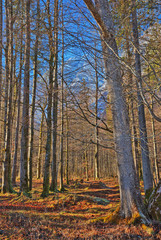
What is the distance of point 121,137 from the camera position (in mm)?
4480

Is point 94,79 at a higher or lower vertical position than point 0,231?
higher

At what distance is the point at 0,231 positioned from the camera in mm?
4016

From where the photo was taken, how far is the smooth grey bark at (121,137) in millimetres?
4309

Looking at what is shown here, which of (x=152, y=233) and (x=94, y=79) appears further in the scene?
(x=94, y=79)

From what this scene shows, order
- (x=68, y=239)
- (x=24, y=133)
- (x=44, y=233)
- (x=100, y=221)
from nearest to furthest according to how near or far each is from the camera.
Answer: (x=68, y=239), (x=44, y=233), (x=100, y=221), (x=24, y=133)

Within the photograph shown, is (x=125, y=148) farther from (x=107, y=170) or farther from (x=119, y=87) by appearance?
(x=107, y=170)

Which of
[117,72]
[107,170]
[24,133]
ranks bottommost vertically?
[107,170]

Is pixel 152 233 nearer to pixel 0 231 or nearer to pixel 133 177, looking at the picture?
pixel 133 177

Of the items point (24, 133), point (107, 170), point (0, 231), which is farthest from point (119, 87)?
point (107, 170)

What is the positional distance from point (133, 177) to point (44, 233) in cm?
250

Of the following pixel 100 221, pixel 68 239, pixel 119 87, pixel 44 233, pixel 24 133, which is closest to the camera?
pixel 68 239

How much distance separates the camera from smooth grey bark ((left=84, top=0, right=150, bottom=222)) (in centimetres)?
431

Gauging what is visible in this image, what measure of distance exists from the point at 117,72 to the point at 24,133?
7.14 metres

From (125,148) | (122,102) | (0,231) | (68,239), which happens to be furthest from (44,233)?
(122,102)
